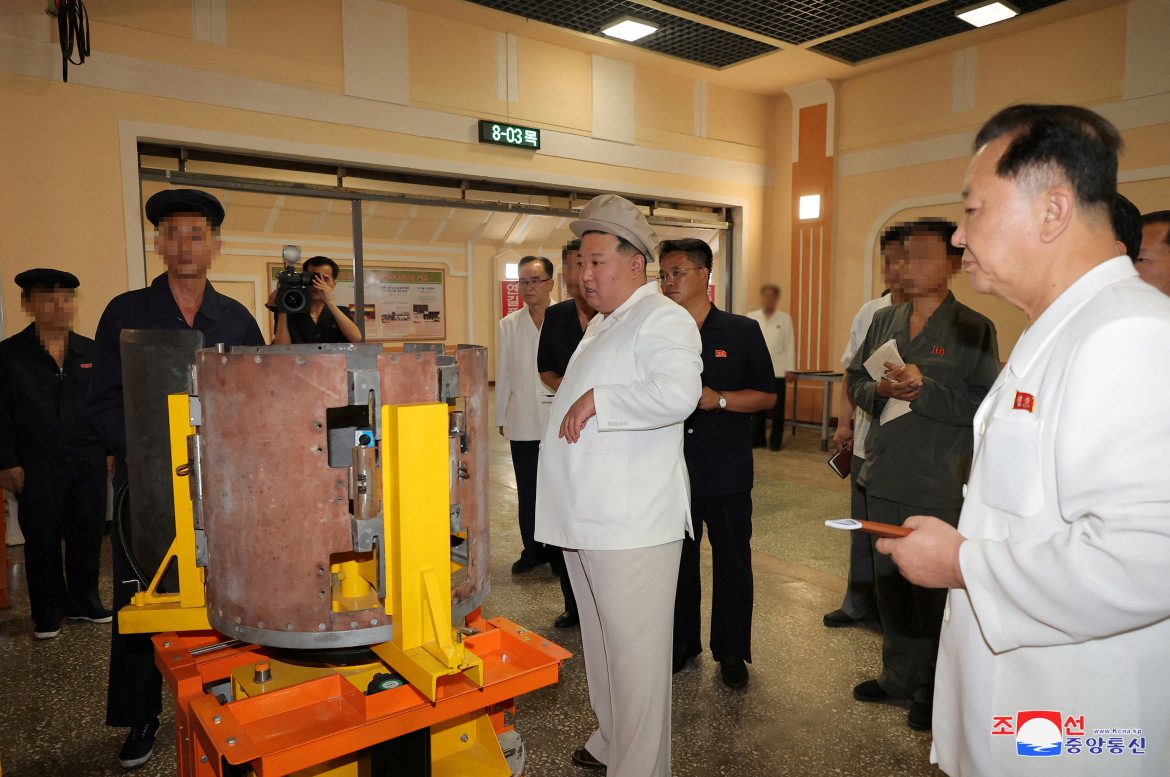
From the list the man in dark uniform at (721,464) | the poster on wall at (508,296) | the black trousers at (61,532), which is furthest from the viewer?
the poster on wall at (508,296)

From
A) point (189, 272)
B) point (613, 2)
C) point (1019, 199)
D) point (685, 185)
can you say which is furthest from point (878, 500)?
point (685, 185)

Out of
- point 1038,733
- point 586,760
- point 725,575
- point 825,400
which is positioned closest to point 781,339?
point 825,400

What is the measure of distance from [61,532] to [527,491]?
2.42 m

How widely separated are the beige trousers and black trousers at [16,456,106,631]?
116 inches

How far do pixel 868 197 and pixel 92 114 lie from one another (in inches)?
310

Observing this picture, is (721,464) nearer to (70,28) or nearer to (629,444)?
(629,444)

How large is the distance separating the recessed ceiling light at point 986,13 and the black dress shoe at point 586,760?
7.15 meters

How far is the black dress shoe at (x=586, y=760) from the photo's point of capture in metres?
2.28

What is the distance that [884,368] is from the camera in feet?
8.57

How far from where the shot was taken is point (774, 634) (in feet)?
10.7

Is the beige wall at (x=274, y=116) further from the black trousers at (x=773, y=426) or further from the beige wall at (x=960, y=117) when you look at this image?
the black trousers at (x=773, y=426)

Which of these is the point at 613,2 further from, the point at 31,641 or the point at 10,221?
the point at 31,641

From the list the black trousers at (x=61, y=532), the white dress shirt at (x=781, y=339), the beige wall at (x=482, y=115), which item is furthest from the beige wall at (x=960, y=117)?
the black trousers at (x=61, y=532)

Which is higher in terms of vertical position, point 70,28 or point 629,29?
point 629,29
